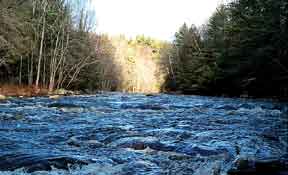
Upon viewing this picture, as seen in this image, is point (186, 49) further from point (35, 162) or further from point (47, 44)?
point (35, 162)

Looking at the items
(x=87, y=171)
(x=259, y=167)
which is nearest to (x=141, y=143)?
(x=87, y=171)

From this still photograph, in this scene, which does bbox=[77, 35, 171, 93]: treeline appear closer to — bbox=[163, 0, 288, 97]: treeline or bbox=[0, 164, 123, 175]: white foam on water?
bbox=[163, 0, 288, 97]: treeline

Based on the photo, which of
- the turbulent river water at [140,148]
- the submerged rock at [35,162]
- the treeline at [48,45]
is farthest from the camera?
the treeline at [48,45]

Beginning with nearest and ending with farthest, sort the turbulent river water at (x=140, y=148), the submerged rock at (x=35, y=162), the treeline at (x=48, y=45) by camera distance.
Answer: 1. the submerged rock at (x=35, y=162)
2. the turbulent river water at (x=140, y=148)
3. the treeline at (x=48, y=45)

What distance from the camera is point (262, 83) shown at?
33.3m

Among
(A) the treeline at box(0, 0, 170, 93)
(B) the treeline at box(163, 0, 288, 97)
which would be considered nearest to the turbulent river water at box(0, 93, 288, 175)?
(B) the treeline at box(163, 0, 288, 97)

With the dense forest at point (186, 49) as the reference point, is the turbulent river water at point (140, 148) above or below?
below

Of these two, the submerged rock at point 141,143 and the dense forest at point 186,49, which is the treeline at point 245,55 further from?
the submerged rock at point 141,143

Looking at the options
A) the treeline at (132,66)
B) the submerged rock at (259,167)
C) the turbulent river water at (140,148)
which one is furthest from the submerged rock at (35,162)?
the treeline at (132,66)

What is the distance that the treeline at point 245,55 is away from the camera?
25.0 metres

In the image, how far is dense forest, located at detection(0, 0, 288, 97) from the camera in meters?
26.6

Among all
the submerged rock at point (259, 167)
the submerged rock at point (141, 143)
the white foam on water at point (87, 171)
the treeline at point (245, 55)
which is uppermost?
the treeline at point (245, 55)

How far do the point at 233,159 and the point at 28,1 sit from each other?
30539 mm

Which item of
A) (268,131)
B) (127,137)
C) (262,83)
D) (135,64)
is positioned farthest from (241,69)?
(135,64)
